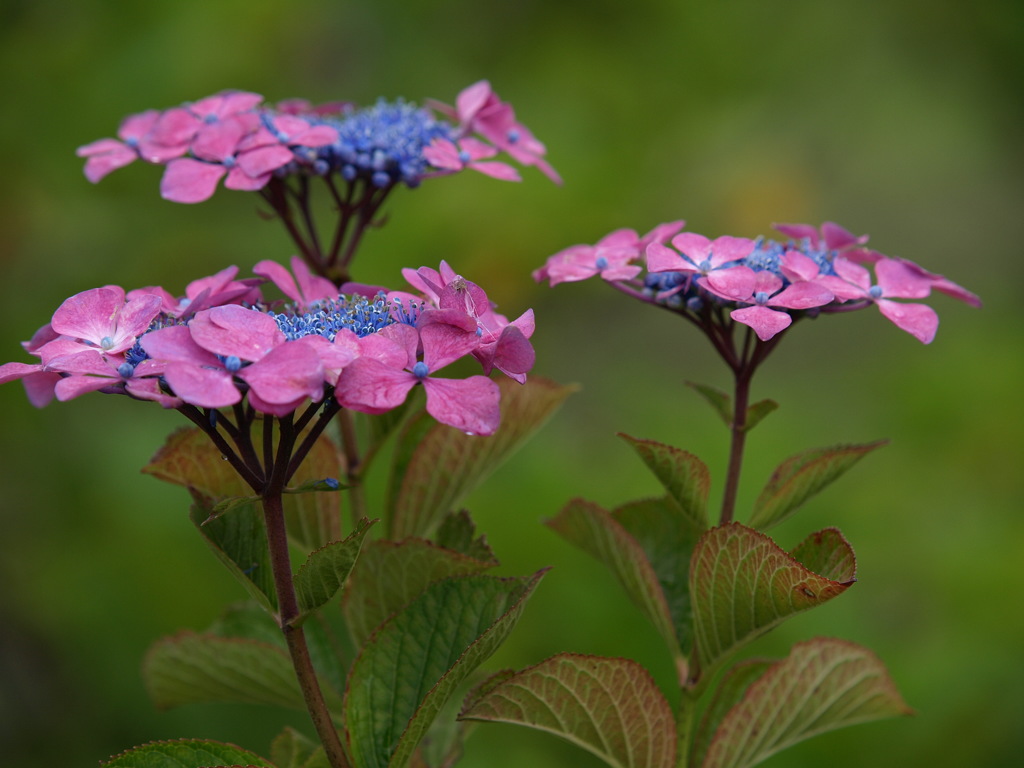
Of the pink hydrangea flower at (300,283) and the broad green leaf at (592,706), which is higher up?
the pink hydrangea flower at (300,283)

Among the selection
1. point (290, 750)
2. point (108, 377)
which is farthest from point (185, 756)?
point (108, 377)

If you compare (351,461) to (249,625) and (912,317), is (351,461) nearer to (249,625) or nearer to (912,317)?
(249,625)

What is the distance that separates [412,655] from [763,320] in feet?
0.95

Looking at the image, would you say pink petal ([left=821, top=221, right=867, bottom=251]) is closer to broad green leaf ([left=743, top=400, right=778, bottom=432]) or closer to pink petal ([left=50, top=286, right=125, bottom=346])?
broad green leaf ([left=743, top=400, right=778, bottom=432])

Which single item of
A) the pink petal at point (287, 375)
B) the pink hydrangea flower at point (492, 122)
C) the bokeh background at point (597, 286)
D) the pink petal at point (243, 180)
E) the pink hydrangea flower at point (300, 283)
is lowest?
the bokeh background at point (597, 286)

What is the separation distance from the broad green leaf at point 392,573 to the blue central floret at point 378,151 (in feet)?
0.95

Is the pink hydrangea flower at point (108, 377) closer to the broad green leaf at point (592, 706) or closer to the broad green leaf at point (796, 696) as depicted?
the broad green leaf at point (592, 706)

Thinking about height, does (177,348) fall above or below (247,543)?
above

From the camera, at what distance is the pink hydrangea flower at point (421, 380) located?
499 mm

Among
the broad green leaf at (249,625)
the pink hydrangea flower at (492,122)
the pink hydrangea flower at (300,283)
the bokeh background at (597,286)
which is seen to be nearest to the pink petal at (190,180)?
the pink hydrangea flower at (300,283)

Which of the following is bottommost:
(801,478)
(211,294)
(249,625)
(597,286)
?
(597,286)

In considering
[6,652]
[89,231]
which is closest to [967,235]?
[89,231]

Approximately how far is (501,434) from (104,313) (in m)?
0.33

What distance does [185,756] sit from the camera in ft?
1.99
